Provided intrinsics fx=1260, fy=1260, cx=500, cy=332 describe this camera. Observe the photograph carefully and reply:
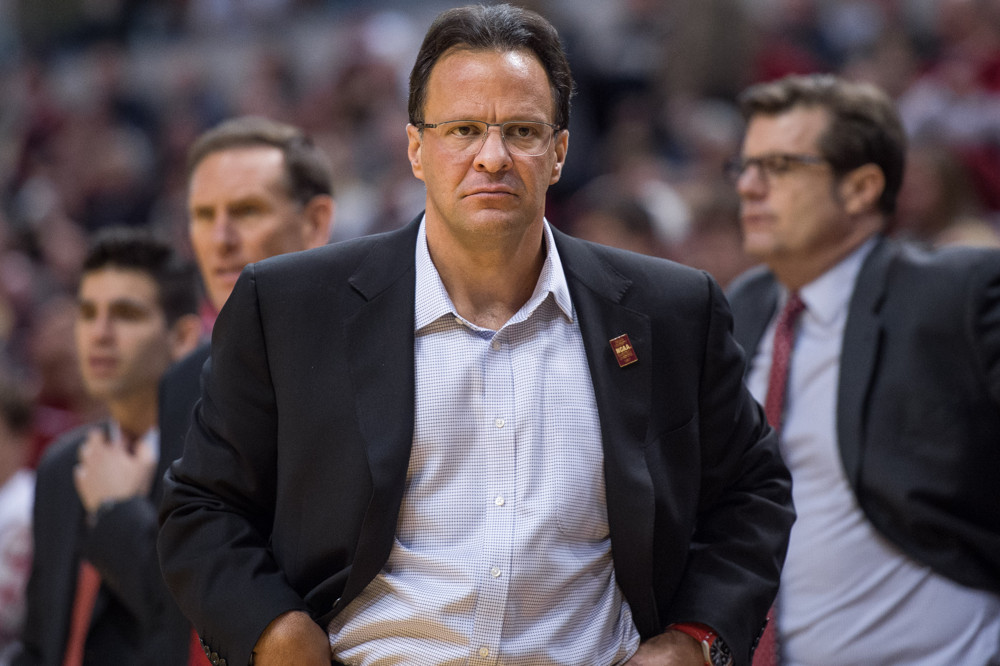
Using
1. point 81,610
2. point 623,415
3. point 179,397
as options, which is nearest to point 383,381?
point 623,415

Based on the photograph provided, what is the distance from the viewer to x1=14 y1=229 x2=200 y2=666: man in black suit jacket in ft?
11.3

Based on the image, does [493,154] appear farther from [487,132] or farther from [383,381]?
[383,381]

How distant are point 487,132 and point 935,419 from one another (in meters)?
1.66

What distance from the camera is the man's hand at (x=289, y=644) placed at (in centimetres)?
238

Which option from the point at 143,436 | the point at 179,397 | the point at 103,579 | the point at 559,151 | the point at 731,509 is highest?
A: the point at 559,151

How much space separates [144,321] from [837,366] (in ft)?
7.50

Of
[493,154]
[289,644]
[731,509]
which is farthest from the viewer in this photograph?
[731,509]

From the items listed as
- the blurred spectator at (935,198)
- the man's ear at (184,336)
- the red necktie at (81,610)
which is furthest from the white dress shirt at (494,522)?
the blurred spectator at (935,198)

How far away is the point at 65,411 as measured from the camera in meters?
6.60

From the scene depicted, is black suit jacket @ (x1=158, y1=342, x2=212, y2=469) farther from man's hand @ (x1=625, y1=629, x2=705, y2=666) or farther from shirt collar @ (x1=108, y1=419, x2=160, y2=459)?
man's hand @ (x1=625, y1=629, x2=705, y2=666)

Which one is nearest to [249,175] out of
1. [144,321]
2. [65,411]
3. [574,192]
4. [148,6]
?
[144,321]

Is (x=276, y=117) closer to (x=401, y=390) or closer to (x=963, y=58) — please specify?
(x=963, y=58)

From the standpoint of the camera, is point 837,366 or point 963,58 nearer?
point 837,366

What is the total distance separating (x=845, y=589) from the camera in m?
3.52
